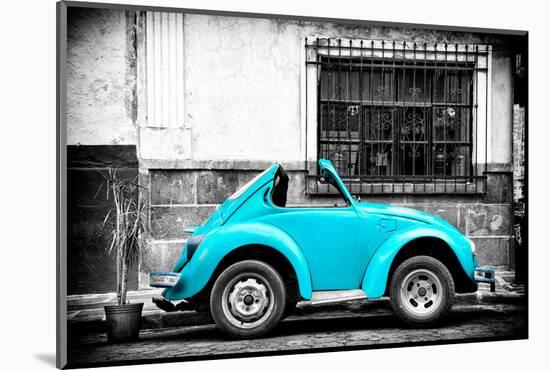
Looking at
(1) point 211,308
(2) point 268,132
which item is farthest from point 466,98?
(1) point 211,308

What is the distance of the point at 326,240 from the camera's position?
23.0ft

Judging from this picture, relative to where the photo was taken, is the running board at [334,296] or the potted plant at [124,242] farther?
the running board at [334,296]

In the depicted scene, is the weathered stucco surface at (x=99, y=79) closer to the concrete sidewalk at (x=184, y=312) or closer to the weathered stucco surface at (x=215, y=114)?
the weathered stucco surface at (x=215, y=114)

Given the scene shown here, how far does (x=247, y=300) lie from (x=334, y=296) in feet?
2.90

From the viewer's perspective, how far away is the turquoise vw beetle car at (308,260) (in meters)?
6.74

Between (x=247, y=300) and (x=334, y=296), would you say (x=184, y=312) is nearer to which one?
(x=247, y=300)

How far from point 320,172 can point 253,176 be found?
0.75m

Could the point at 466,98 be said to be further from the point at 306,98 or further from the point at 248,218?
the point at 248,218

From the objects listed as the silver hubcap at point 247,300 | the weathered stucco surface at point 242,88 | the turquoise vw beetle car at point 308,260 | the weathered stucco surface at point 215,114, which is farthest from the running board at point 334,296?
the weathered stucco surface at point 242,88

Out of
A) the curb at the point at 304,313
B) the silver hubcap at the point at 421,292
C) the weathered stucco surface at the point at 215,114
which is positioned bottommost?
the curb at the point at 304,313

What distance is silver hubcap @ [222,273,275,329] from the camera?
6.74m

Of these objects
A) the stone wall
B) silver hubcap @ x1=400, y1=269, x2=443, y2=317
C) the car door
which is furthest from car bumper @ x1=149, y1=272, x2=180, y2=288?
silver hubcap @ x1=400, y1=269, x2=443, y2=317

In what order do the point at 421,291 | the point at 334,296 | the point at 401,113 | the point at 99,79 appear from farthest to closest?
the point at 401,113
the point at 421,291
the point at 334,296
the point at 99,79

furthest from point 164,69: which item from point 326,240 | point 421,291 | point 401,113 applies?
point 421,291
